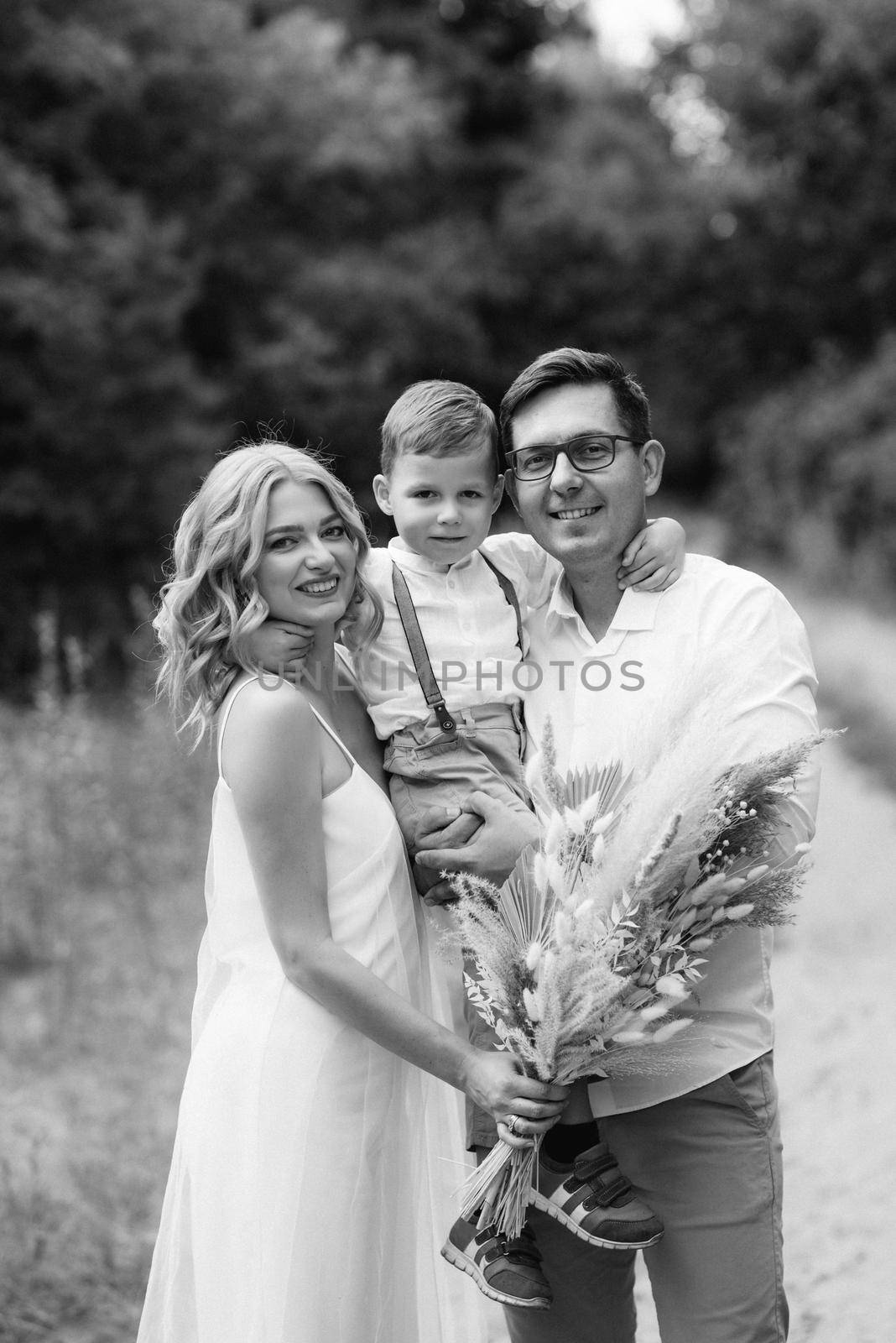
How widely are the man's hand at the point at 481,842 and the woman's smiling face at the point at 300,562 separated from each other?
0.44 m

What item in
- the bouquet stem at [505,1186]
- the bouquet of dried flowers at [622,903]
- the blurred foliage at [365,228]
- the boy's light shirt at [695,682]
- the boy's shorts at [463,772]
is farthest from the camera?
the blurred foliage at [365,228]

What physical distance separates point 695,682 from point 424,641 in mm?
655

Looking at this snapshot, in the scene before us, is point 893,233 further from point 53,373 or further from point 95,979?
point 95,979

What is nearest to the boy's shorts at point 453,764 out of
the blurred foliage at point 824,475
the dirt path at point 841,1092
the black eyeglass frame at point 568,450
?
the black eyeglass frame at point 568,450

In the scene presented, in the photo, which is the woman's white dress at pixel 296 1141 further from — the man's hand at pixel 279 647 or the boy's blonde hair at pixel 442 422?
the boy's blonde hair at pixel 442 422

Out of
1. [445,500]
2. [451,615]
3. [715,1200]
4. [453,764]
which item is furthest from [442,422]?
[715,1200]

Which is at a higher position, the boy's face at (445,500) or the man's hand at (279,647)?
the boy's face at (445,500)

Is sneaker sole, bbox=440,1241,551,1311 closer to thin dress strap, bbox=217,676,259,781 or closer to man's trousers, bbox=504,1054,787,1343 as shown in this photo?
man's trousers, bbox=504,1054,787,1343

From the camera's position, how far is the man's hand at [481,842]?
2.42m

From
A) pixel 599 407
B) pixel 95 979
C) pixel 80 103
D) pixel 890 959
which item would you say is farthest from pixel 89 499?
pixel 599 407

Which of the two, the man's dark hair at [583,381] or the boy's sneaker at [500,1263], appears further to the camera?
the man's dark hair at [583,381]

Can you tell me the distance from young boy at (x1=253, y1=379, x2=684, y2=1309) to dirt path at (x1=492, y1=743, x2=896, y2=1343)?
2.18 meters

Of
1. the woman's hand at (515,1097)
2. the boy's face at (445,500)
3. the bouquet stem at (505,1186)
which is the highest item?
the boy's face at (445,500)

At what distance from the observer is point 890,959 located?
6906 millimetres
